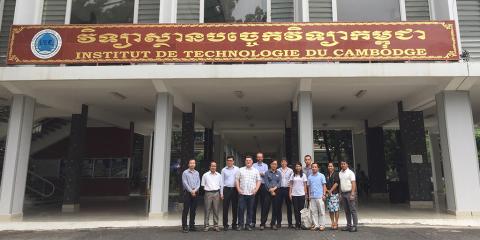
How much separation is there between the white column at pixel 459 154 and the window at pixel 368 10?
2.66 meters

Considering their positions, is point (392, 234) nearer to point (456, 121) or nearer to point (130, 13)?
point (456, 121)

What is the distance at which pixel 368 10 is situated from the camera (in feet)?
34.4

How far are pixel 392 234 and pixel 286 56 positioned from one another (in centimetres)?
451

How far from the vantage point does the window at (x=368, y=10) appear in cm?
1045

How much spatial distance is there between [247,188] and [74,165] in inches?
267

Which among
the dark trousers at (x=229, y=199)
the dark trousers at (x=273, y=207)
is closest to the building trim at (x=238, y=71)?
the dark trousers at (x=229, y=199)

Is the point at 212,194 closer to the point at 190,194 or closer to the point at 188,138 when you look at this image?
the point at 190,194

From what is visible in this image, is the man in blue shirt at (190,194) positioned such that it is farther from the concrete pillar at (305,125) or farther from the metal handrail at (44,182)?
the metal handrail at (44,182)

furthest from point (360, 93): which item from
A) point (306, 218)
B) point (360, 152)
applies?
point (360, 152)

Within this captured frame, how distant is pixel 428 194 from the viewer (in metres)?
11.5

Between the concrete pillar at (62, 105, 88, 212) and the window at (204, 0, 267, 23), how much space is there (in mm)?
5236

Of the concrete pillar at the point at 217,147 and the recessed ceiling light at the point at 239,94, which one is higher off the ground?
the recessed ceiling light at the point at 239,94

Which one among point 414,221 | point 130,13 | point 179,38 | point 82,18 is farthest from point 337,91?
point 82,18

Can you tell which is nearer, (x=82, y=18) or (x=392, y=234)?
(x=392, y=234)
